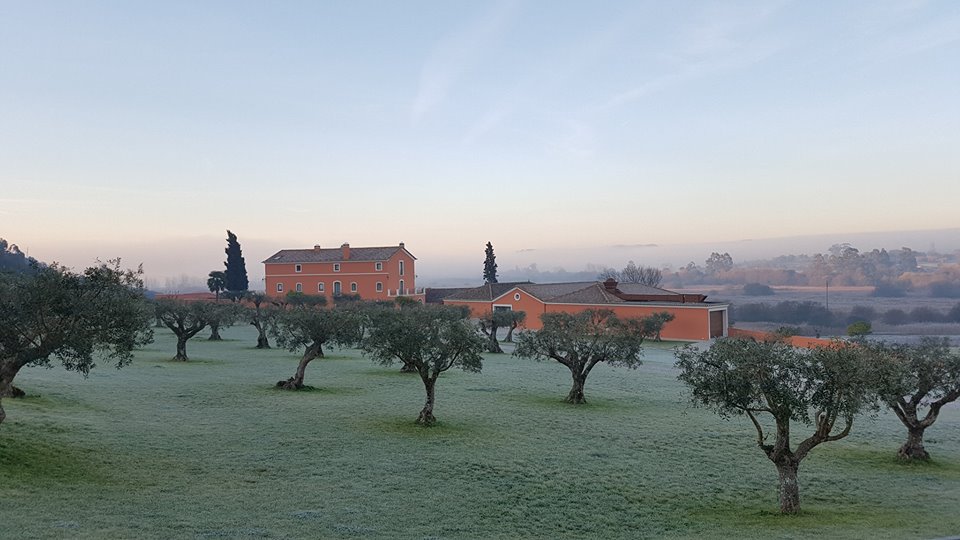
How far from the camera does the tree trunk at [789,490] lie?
1441cm

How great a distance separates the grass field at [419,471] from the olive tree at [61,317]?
2.51m

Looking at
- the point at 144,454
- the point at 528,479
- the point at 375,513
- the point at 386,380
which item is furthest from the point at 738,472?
the point at 386,380

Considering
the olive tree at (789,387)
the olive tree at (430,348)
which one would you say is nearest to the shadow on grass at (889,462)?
the olive tree at (789,387)

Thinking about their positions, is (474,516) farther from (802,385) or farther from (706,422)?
(706,422)

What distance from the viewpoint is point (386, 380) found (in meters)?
35.1

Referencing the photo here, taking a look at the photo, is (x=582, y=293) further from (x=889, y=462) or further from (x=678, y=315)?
(x=889, y=462)

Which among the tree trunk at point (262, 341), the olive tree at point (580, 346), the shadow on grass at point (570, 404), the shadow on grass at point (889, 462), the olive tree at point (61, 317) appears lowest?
the shadow on grass at point (889, 462)

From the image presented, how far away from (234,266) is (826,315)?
302 feet

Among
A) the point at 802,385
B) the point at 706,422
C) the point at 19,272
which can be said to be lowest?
the point at 706,422

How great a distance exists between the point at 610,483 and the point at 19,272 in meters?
17.4

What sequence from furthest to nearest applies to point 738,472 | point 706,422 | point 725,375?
point 706,422 → point 738,472 → point 725,375

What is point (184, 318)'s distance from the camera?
149ft

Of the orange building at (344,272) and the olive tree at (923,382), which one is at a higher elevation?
the orange building at (344,272)

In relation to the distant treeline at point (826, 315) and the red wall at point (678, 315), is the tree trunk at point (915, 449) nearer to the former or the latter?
the red wall at point (678, 315)
